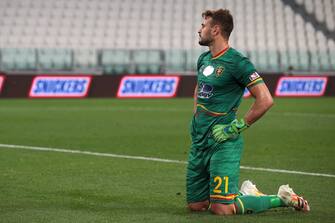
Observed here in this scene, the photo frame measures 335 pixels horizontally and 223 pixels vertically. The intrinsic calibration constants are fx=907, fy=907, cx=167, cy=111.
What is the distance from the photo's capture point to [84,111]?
2292 centimetres

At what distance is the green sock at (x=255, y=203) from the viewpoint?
7504 millimetres

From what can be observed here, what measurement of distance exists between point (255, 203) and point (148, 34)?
2684 centimetres

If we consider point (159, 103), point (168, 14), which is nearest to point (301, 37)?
point (168, 14)

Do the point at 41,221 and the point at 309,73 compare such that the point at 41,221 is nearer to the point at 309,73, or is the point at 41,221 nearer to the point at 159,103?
the point at 159,103

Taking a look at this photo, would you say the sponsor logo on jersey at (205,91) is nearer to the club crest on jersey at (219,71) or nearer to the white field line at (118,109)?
the club crest on jersey at (219,71)

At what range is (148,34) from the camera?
34.1 metres

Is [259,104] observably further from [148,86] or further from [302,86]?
[302,86]

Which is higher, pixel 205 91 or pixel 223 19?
pixel 223 19

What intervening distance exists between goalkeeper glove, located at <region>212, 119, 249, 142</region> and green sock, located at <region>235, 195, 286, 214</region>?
0.56m

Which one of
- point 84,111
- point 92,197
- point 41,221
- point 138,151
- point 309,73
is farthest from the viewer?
point 309,73

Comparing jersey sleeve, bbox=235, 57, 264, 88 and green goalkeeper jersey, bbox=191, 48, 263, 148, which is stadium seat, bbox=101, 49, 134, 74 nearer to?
green goalkeeper jersey, bbox=191, 48, 263, 148

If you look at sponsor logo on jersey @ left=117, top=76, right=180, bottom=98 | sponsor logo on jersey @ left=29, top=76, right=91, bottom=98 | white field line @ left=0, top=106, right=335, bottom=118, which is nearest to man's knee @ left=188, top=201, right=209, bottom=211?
white field line @ left=0, top=106, right=335, bottom=118

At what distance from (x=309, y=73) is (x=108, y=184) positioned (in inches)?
982

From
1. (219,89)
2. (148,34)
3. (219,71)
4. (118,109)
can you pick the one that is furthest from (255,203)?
(148,34)
